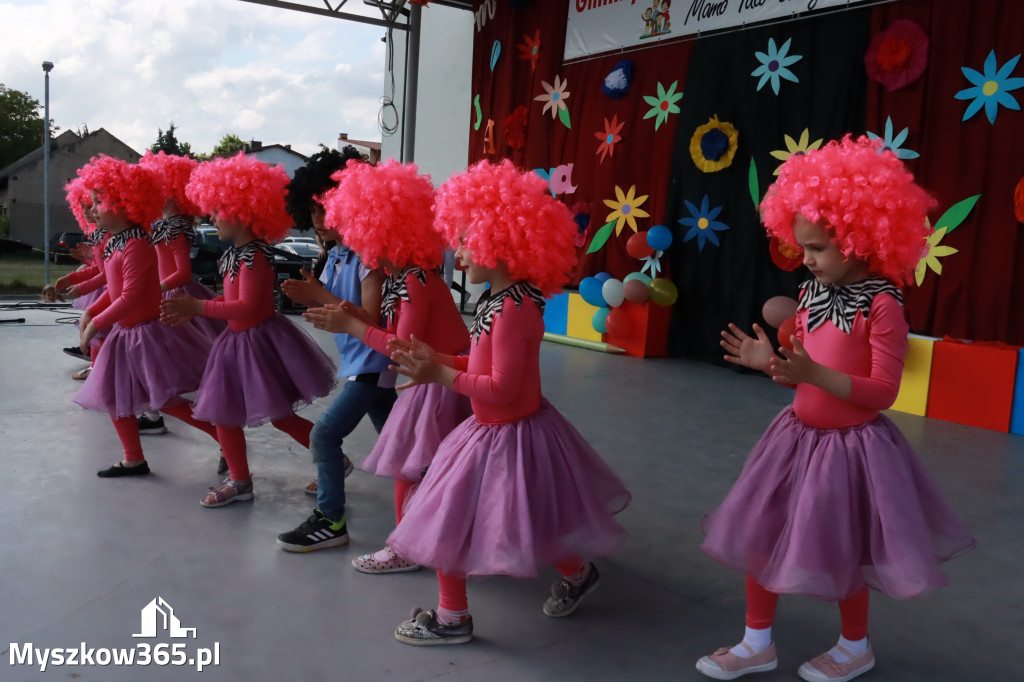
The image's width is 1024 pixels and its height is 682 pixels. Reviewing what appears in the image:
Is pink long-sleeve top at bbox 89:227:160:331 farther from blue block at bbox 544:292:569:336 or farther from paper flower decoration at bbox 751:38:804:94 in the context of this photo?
blue block at bbox 544:292:569:336

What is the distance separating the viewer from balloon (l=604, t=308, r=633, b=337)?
7.82 metres

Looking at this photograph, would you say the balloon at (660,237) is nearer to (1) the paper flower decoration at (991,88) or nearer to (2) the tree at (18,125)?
(1) the paper flower decoration at (991,88)

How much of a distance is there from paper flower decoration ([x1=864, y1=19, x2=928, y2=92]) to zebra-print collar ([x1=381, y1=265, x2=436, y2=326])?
4.83m

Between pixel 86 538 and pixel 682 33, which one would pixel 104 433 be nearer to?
pixel 86 538

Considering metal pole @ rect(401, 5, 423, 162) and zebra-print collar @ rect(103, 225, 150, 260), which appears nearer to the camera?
zebra-print collar @ rect(103, 225, 150, 260)

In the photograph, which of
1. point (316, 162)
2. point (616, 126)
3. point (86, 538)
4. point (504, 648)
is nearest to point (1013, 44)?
point (616, 126)

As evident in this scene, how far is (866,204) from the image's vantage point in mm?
1903

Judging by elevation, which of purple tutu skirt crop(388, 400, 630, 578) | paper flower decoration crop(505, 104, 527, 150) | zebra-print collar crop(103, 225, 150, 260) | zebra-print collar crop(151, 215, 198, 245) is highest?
paper flower decoration crop(505, 104, 527, 150)

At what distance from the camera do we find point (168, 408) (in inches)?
138

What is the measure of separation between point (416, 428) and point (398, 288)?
454 millimetres

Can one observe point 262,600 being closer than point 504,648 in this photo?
No

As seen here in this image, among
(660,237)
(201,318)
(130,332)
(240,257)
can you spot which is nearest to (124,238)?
(130,332)

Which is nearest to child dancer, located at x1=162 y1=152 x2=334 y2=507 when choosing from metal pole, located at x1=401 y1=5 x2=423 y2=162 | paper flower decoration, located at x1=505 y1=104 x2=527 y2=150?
paper flower decoration, located at x1=505 y1=104 x2=527 y2=150

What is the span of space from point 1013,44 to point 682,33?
302 cm
